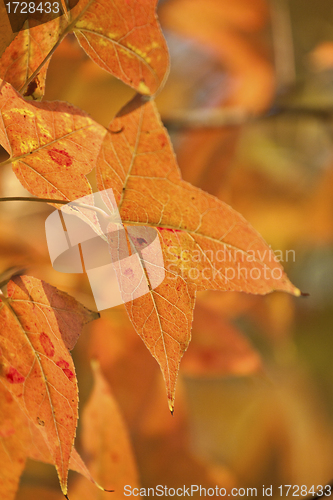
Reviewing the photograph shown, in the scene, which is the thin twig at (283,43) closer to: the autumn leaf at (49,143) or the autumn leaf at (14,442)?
the autumn leaf at (49,143)

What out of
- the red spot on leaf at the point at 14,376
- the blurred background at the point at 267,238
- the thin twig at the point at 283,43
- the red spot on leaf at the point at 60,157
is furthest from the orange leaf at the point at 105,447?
the thin twig at the point at 283,43

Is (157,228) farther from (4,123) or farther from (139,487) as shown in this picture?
(139,487)

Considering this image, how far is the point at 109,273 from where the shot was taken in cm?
28

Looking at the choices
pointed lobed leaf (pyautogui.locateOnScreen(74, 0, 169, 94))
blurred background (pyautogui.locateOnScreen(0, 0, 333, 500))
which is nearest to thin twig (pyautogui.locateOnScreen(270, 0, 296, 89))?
blurred background (pyautogui.locateOnScreen(0, 0, 333, 500))

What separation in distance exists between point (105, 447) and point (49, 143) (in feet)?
1.14

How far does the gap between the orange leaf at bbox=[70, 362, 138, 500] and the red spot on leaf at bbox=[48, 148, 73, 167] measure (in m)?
0.27

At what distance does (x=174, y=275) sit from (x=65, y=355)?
0.30ft

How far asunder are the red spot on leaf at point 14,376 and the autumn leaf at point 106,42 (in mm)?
185

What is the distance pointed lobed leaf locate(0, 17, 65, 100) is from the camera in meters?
0.17

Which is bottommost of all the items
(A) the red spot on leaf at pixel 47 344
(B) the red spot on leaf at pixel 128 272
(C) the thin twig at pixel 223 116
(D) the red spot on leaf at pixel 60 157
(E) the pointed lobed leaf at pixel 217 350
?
(E) the pointed lobed leaf at pixel 217 350

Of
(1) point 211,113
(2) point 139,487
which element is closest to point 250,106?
(1) point 211,113

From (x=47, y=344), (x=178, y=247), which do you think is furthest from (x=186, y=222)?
(x=47, y=344)

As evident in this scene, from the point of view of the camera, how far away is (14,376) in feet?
0.69

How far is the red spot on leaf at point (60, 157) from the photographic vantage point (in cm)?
18
